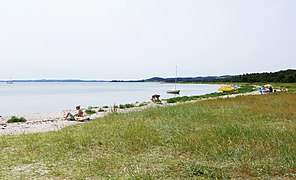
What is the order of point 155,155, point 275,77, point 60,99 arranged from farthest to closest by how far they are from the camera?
point 275,77 < point 60,99 < point 155,155

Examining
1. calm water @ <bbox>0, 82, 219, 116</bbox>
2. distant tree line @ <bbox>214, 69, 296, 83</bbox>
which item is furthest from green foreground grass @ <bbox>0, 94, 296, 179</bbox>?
distant tree line @ <bbox>214, 69, 296, 83</bbox>

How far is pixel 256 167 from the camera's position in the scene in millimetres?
5848

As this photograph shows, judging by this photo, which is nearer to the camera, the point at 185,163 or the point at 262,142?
the point at 185,163

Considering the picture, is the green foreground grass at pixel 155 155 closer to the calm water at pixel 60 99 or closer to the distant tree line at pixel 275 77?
the calm water at pixel 60 99

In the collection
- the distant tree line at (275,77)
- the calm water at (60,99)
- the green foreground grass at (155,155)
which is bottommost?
the calm water at (60,99)

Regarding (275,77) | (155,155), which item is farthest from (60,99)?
(275,77)

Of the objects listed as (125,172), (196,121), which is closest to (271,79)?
(196,121)

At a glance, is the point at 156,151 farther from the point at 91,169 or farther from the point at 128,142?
the point at 91,169

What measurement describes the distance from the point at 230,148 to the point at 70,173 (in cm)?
351

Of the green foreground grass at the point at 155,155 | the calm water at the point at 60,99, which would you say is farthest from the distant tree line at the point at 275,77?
the green foreground grass at the point at 155,155

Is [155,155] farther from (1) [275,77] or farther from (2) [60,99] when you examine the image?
(1) [275,77]

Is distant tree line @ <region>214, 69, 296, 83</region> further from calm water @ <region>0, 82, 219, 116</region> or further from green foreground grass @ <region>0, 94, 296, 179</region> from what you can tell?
green foreground grass @ <region>0, 94, 296, 179</region>

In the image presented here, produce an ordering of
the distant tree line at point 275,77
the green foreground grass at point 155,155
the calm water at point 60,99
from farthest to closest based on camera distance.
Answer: the distant tree line at point 275,77 → the calm water at point 60,99 → the green foreground grass at point 155,155

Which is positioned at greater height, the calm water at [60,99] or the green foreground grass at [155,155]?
the green foreground grass at [155,155]
